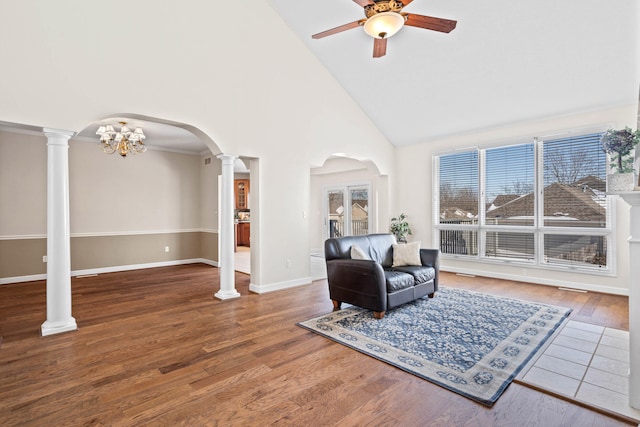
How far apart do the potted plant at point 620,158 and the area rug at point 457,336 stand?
152 cm

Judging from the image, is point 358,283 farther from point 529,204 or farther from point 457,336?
point 529,204


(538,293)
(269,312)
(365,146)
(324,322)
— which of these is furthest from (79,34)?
(538,293)

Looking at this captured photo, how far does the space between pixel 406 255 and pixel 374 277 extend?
1.07m

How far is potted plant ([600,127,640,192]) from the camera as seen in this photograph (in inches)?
88.3

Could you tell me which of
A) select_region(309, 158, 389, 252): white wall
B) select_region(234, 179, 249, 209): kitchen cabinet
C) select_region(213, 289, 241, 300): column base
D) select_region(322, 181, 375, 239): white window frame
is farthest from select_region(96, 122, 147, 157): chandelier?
select_region(234, 179, 249, 209): kitchen cabinet

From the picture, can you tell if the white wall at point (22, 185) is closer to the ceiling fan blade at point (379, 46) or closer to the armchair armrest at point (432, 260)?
the ceiling fan blade at point (379, 46)

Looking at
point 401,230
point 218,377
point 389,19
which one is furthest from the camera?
point 401,230

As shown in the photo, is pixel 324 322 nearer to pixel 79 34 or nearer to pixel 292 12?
pixel 79 34

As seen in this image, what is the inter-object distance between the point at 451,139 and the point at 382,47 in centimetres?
361

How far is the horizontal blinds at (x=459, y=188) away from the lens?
249 inches

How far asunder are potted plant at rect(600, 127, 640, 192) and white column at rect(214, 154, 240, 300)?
4.07 meters

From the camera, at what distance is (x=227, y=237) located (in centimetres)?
477

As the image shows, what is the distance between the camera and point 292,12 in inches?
198

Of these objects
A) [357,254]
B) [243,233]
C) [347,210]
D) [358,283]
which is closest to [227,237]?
[357,254]
